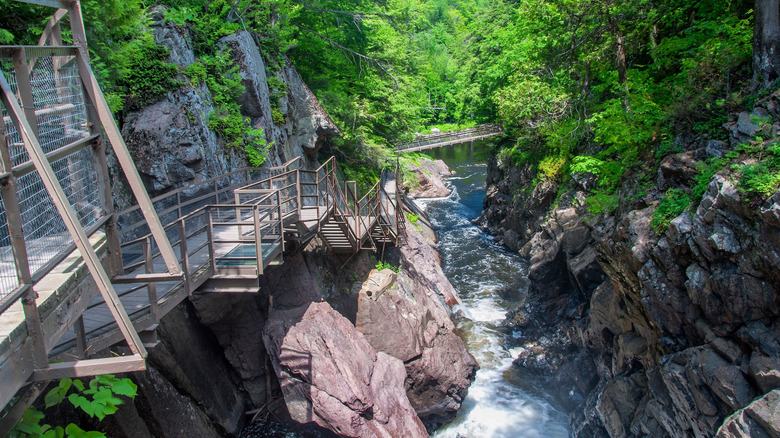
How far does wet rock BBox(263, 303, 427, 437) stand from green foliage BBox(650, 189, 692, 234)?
6.34 metres

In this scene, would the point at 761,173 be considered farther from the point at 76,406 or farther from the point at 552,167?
the point at 552,167

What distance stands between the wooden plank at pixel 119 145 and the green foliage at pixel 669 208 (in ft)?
27.5

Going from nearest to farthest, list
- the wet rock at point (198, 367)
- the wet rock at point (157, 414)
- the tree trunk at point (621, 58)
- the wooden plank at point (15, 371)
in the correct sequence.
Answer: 1. the wooden plank at point (15, 371)
2. the wet rock at point (157, 414)
3. the wet rock at point (198, 367)
4. the tree trunk at point (621, 58)

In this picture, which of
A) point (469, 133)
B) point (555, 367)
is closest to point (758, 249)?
point (555, 367)

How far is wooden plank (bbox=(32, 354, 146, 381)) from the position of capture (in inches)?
130

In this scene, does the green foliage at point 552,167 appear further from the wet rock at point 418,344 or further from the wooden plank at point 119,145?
the wooden plank at point 119,145

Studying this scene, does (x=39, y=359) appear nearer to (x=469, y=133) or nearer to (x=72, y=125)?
(x=72, y=125)

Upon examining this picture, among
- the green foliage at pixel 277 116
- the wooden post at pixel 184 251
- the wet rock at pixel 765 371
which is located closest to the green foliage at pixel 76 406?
the wooden post at pixel 184 251

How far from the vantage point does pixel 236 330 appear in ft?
31.6

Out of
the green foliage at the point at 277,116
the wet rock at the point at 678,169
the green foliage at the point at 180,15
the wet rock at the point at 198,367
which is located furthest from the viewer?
the green foliage at the point at 277,116

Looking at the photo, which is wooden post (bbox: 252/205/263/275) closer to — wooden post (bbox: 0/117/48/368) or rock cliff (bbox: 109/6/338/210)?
rock cliff (bbox: 109/6/338/210)

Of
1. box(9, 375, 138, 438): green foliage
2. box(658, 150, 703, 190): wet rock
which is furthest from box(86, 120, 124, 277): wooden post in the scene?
box(658, 150, 703, 190): wet rock

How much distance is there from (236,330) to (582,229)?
10.5 m

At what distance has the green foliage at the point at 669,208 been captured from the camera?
28.3 ft
